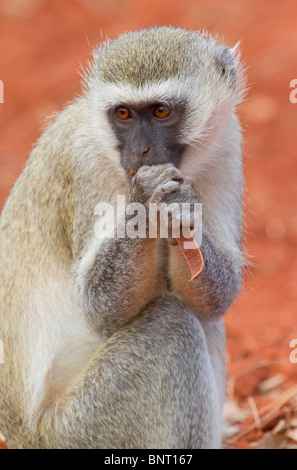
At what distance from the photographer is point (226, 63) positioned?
4.35m

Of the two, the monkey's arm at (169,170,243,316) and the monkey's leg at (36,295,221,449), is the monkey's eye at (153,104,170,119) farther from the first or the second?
the monkey's leg at (36,295,221,449)

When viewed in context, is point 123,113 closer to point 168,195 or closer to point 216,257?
point 168,195

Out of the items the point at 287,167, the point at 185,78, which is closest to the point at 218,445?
the point at 185,78

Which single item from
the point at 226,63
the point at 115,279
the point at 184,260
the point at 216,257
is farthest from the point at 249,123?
the point at 115,279

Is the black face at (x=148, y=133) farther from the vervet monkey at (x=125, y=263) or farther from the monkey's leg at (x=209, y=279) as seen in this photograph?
the monkey's leg at (x=209, y=279)

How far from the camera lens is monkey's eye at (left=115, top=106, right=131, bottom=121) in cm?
393

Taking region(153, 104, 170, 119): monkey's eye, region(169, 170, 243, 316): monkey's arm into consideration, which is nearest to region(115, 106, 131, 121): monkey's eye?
region(153, 104, 170, 119): monkey's eye

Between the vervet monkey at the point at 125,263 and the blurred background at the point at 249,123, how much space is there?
0.69 meters

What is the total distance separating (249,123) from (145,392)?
19.3ft

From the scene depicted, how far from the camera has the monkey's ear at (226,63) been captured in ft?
14.1

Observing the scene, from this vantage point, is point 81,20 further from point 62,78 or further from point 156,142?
point 156,142

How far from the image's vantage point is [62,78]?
1070cm

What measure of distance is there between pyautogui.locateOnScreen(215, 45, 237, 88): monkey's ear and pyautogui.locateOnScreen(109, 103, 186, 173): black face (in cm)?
47
